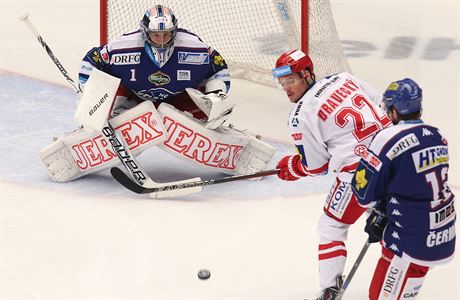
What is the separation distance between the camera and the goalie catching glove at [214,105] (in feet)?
16.5

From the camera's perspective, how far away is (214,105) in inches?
197

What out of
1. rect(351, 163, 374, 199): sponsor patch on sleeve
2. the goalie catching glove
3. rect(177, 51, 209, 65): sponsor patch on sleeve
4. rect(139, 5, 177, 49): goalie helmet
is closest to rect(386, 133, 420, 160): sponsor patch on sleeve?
rect(351, 163, 374, 199): sponsor patch on sleeve

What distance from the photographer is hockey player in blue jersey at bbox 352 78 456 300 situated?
10.8 feet

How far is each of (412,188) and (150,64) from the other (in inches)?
83.5

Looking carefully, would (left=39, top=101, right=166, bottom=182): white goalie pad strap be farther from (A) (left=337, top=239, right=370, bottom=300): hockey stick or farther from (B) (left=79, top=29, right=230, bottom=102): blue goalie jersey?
(A) (left=337, top=239, right=370, bottom=300): hockey stick

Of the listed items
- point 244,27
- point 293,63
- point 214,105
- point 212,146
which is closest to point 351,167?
point 293,63

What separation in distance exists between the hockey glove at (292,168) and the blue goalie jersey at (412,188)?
647 millimetres

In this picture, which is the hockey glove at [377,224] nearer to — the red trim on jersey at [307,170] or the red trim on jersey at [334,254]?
the red trim on jersey at [334,254]

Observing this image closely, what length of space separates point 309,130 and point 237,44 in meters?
2.87

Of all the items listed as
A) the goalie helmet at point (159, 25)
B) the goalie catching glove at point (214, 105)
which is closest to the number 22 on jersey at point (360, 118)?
the goalie catching glove at point (214, 105)

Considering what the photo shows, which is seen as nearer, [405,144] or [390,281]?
[405,144]

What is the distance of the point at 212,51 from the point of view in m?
5.27

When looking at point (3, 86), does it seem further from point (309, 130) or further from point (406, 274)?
point (406, 274)

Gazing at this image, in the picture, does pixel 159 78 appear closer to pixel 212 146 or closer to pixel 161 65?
pixel 161 65
